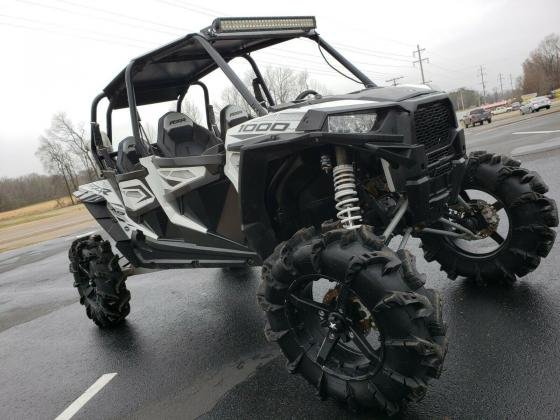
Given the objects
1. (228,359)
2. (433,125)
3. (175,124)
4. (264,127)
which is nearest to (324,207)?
(264,127)

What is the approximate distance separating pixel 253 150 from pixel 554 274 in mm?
2915

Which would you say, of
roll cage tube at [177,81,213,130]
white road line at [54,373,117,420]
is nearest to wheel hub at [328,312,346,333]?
white road line at [54,373,117,420]

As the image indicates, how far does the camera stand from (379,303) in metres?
2.27

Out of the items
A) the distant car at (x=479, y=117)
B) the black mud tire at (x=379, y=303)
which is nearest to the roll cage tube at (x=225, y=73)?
the black mud tire at (x=379, y=303)

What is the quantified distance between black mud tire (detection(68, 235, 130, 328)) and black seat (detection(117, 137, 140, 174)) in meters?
0.99

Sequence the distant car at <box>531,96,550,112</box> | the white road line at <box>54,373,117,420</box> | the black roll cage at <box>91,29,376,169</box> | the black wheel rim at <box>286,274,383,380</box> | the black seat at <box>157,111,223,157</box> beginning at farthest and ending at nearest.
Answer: the distant car at <box>531,96,550,112</box>
the black seat at <box>157,111,223,157</box>
the white road line at <box>54,373,117,420</box>
the black roll cage at <box>91,29,376,169</box>
the black wheel rim at <box>286,274,383,380</box>

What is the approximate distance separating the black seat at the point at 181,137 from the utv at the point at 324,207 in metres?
0.01

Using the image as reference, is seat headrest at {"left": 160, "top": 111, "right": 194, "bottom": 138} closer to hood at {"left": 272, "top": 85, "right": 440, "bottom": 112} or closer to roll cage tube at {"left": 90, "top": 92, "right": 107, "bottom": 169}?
roll cage tube at {"left": 90, "top": 92, "right": 107, "bottom": 169}

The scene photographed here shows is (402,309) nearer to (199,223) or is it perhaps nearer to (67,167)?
(199,223)

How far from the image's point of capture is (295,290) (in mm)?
2717

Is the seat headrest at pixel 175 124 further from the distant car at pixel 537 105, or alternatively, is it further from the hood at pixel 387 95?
the distant car at pixel 537 105

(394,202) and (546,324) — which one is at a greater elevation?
(394,202)

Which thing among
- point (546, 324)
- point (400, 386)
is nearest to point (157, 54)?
point (400, 386)

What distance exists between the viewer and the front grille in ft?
9.13
